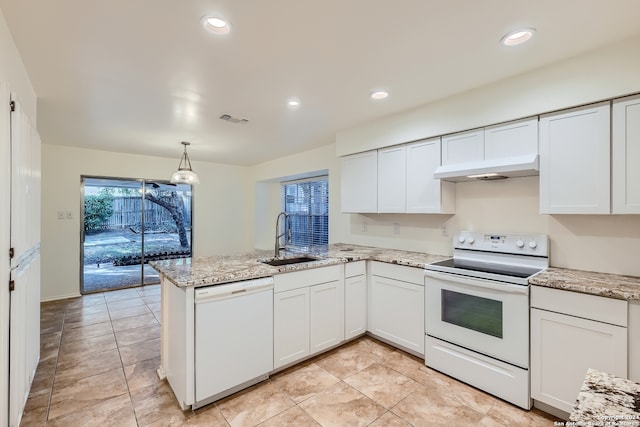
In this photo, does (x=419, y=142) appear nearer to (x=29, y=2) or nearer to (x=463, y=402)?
(x=463, y=402)

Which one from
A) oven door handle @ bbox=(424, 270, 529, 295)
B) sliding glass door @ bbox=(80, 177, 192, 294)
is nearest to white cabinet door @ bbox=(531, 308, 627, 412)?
oven door handle @ bbox=(424, 270, 529, 295)

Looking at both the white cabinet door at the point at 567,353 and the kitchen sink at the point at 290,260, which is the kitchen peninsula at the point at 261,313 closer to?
the kitchen sink at the point at 290,260

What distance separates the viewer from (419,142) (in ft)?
9.69

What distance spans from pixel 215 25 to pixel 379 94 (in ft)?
4.78

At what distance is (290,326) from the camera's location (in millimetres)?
2457

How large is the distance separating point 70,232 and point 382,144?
194 inches

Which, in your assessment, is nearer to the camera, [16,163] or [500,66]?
[16,163]

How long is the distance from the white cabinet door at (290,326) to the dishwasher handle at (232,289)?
16 cm

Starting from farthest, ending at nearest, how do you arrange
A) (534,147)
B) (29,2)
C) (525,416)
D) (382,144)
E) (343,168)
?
(343,168)
(382,144)
(534,147)
(525,416)
(29,2)

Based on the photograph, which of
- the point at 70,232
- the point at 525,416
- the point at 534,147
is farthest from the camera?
the point at 70,232

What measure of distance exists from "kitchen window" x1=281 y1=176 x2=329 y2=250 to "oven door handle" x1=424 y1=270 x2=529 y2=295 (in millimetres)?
2694

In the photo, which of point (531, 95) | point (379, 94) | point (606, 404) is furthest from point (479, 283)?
point (379, 94)

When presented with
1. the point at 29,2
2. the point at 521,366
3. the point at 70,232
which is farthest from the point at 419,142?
the point at 70,232

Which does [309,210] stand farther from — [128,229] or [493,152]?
[493,152]
